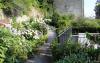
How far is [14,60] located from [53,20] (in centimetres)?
1146

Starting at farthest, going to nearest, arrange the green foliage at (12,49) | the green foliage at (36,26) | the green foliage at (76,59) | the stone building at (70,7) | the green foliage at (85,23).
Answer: the stone building at (70,7) < the green foliage at (85,23) < the green foliage at (36,26) < the green foliage at (12,49) < the green foliage at (76,59)

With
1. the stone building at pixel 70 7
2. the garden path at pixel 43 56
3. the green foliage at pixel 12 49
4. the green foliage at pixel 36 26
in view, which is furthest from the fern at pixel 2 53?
the stone building at pixel 70 7

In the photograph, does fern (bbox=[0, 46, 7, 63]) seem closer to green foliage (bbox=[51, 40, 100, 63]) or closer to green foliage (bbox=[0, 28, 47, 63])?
green foliage (bbox=[0, 28, 47, 63])

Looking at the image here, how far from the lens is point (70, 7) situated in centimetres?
2566

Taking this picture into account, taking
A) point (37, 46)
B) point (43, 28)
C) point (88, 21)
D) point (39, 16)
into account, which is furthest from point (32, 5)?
point (37, 46)

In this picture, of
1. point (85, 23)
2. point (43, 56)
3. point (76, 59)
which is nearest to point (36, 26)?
point (85, 23)

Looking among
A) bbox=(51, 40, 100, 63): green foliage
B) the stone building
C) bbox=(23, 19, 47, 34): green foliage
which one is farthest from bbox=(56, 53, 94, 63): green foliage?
the stone building

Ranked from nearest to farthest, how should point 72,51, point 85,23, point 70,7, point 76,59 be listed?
point 76,59 → point 72,51 → point 85,23 → point 70,7

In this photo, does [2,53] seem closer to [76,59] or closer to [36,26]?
[76,59]

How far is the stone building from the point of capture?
25.0 meters

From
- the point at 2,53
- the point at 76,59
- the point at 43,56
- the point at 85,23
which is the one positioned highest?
the point at 85,23

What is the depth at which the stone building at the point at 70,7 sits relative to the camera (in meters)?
25.0

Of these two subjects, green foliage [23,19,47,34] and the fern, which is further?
green foliage [23,19,47,34]

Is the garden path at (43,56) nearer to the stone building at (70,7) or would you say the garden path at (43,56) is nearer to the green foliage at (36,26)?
the green foliage at (36,26)
